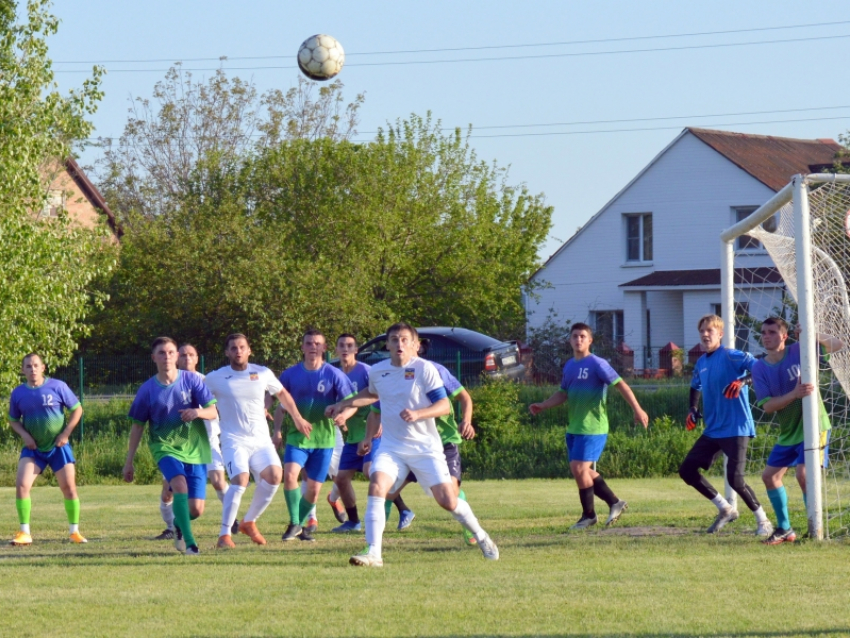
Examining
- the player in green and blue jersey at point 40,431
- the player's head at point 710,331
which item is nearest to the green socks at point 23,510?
the player in green and blue jersey at point 40,431

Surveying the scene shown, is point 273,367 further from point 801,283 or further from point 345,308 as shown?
point 801,283

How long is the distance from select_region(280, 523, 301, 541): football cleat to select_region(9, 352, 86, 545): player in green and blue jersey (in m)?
2.15

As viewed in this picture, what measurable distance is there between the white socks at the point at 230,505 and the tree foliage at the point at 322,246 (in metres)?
17.2

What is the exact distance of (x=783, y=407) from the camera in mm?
10211

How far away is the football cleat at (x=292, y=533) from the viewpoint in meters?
11.2

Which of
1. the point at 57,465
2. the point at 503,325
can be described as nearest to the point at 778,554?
the point at 57,465

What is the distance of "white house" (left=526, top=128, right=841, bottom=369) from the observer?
41.3 metres

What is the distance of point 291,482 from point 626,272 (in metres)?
33.8

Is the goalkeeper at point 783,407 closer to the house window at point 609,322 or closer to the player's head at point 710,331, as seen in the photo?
the player's head at point 710,331

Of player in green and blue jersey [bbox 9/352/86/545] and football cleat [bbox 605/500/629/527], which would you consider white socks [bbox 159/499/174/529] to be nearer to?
player in green and blue jersey [bbox 9/352/86/545]

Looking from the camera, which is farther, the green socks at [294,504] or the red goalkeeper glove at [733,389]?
the green socks at [294,504]

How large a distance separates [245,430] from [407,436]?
2.19 meters

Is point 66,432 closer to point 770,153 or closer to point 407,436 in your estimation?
point 407,436

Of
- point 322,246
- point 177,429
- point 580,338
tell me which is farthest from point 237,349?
point 322,246
